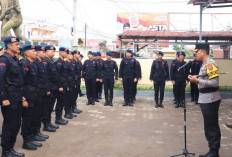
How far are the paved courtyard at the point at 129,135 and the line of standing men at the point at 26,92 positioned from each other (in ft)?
1.26

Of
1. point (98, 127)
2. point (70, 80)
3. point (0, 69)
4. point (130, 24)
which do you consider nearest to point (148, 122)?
point (98, 127)

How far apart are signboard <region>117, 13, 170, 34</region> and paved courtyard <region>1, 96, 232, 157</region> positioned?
22.7m

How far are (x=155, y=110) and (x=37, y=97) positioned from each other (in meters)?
5.15

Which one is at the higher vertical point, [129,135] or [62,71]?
[62,71]

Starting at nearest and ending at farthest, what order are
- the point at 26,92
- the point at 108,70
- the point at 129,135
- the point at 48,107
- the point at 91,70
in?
1. the point at 26,92
2. the point at 129,135
3. the point at 48,107
4. the point at 91,70
5. the point at 108,70

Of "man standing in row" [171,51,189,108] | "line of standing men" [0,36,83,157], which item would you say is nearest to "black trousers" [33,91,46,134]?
"line of standing men" [0,36,83,157]

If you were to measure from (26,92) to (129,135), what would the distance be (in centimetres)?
255

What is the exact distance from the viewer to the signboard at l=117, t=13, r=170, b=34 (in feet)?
101

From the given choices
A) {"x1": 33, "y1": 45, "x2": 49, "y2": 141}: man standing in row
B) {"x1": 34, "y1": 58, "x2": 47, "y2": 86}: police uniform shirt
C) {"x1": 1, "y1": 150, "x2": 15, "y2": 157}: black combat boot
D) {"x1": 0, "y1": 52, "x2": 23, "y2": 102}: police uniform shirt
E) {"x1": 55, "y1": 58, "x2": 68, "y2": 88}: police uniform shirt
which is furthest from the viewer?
{"x1": 55, "y1": 58, "x2": 68, "y2": 88}: police uniform shirt

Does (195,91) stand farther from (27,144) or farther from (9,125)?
(9,125)

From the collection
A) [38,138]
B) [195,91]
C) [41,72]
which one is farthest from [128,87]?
[38,138]

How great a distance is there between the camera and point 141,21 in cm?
3152

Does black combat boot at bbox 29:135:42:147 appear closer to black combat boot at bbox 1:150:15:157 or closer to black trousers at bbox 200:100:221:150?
black combat boot at bbox 1:150:15:157

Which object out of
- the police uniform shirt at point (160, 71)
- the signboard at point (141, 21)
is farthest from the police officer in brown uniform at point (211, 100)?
the signboard at point (141, 21)
